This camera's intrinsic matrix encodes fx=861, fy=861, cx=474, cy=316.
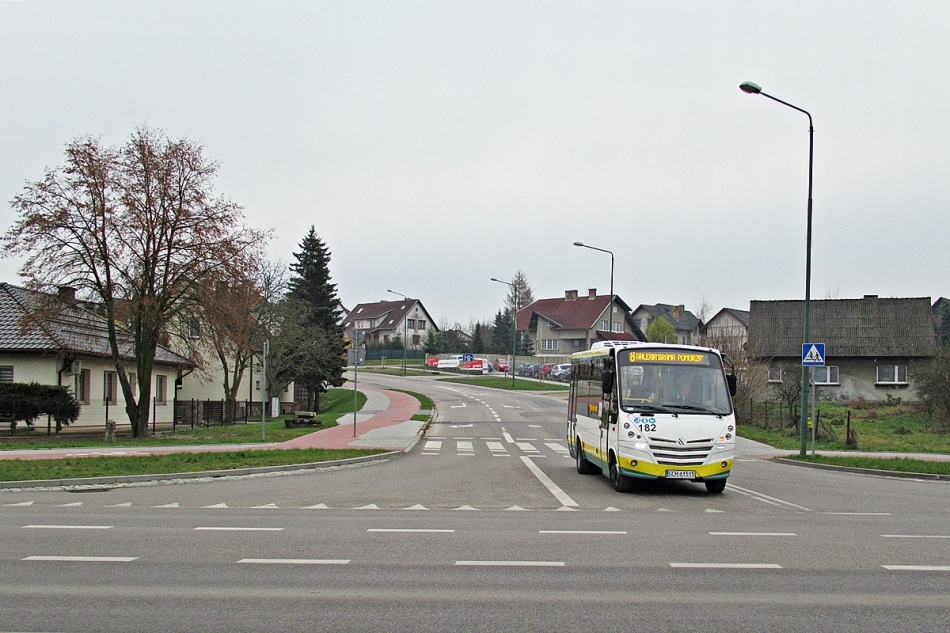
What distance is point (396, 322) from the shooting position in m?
136

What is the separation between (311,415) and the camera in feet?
121

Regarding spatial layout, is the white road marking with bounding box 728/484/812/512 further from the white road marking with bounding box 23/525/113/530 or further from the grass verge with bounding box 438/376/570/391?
the grass verge with bounding box 438/376/570/391

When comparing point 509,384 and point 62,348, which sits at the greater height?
point 62,348

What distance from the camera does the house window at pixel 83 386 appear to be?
117 ft

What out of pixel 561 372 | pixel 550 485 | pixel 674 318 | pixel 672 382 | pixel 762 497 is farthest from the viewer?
pixel 674 318

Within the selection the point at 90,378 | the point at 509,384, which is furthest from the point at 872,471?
the point at 509,384

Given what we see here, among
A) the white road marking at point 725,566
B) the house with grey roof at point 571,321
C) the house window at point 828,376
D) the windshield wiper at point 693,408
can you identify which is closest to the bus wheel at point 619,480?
the windshield wiper at point 693,408

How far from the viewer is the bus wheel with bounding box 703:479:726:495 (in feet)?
49.9

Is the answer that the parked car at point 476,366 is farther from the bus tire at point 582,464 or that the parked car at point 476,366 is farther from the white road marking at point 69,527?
the white road marking at point 69,527

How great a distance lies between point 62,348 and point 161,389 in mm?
15255

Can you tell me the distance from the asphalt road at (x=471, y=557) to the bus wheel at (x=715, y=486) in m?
→ 0.32

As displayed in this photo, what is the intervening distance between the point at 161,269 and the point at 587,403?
1874 cm

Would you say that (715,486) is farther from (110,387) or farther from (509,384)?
(509,384)

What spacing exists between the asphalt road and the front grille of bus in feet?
2.22
